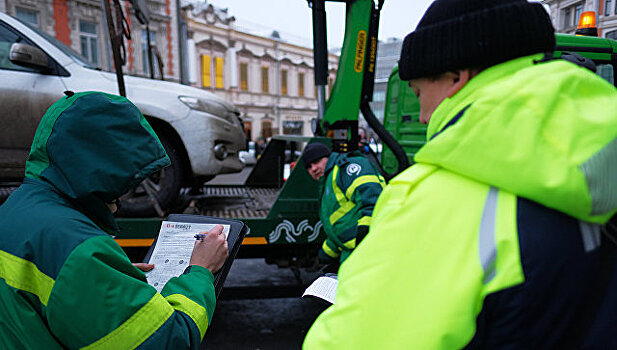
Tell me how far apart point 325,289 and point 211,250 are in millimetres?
500

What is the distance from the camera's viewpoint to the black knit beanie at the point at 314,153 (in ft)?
11.8

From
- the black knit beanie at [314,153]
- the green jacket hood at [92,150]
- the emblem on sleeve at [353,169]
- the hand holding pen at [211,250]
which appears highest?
the green jacket hood at [92,150]

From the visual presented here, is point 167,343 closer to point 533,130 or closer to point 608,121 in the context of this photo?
point 533,130

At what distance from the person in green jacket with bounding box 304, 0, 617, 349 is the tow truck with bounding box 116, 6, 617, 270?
2.92 metres

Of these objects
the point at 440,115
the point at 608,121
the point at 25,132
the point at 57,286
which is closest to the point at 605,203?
the point at 608,121

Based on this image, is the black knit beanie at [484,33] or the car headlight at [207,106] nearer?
the black knit beanie at [484,33]

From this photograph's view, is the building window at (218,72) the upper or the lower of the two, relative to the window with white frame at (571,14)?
upper

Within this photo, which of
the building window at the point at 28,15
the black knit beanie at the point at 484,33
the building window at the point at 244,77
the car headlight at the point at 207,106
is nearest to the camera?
the black knit beanie at the point at 484,33

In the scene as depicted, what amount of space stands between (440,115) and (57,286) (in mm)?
1074

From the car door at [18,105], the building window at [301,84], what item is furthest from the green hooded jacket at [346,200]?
the building window at [301,84]

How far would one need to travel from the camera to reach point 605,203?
0.65m

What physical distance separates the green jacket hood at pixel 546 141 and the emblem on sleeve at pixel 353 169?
8.13 ft

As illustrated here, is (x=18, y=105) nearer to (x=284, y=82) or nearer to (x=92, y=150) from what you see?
(x=92, y=150)

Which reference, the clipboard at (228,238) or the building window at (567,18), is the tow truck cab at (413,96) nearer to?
the building window at (567,18)
